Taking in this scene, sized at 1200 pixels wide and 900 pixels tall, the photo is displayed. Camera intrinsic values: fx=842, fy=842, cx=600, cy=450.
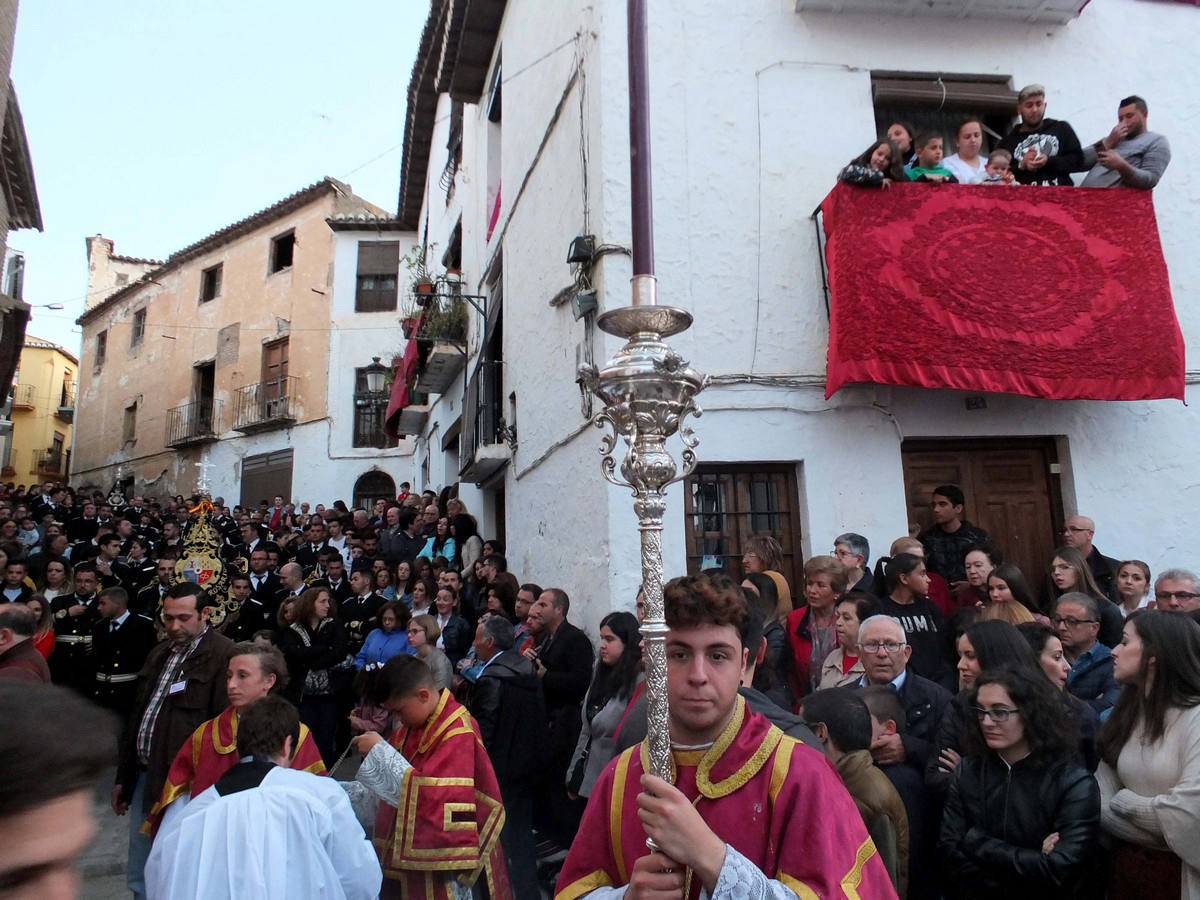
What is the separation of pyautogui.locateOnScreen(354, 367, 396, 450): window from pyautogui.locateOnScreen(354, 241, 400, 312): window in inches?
67.9

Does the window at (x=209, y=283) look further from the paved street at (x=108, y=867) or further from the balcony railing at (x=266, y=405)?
the paved street at (x=108, y=867)

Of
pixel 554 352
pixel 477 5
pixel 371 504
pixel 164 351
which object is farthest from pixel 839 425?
pixel 164 351

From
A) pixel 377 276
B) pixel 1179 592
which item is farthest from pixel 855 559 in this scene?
pixel 377 276

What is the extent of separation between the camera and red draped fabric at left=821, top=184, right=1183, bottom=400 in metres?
6.36

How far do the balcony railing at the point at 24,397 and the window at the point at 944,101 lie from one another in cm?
3724

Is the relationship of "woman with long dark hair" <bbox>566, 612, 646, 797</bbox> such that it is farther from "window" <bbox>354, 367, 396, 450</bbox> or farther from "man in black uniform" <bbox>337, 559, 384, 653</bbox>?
"window" <bbox>354, 367, 396, 450</bbox>

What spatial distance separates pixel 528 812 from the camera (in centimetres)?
468

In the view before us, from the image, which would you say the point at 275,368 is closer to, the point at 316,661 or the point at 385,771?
the point at 316,661

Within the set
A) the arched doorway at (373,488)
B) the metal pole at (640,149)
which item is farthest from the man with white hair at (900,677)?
the arched doorway at (373,488)

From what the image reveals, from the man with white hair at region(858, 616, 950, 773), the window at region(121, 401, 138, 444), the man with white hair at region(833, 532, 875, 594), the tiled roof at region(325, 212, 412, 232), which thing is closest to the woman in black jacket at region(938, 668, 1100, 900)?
the man with white hair at region(858, 616, 950, 773)

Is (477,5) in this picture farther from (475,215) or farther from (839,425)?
(839,425)

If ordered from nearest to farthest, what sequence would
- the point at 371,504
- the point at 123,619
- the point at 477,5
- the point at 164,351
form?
1. the point at 123,619
2. the point at 477,5
3. the point at 371,504
4. the point at 164,351

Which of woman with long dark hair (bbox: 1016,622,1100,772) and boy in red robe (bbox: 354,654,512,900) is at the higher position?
woman with long dark hair (bbox: 1016,622,1100,772)

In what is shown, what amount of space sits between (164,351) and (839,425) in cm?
2442
